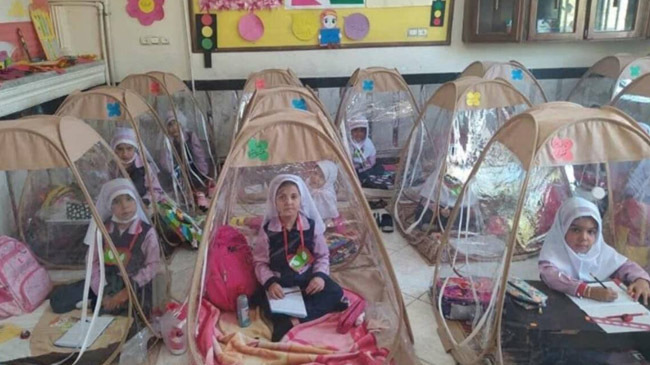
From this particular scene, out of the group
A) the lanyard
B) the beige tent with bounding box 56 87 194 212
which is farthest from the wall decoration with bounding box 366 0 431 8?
the lanyard

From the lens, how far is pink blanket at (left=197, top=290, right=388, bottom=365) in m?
1.73

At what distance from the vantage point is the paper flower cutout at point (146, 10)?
150 inches

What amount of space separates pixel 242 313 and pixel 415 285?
34.8 inches

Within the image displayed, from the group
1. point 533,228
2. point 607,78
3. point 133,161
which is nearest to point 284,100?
point 133,161

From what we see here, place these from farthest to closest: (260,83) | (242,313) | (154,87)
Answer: (260,83) < (154,87) < (242,313)

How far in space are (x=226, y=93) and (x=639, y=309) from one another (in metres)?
3.23

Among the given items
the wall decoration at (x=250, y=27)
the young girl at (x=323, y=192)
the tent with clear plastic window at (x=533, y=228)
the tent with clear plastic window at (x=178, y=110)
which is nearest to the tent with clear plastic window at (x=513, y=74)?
the wall decoration at (x=250, y=27)

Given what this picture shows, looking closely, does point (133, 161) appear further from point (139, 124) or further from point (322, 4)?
point (322, 4)

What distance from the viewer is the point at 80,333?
186 centimetres

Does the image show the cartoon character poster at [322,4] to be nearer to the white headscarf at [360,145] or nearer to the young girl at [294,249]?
the white headscarf at [360,145]

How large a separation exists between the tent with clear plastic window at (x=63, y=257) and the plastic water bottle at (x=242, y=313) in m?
0.36

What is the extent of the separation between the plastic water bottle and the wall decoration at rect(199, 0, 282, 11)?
260cm

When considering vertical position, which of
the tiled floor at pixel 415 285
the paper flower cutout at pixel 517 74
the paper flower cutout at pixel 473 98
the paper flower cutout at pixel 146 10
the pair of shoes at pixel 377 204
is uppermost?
the paper flower cutout at pixel 146 10

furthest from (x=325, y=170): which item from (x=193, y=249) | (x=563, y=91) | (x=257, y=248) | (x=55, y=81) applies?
(x=563, y=91)
